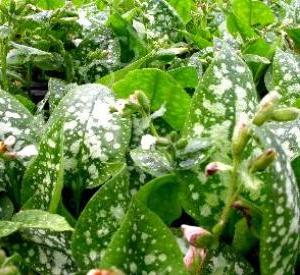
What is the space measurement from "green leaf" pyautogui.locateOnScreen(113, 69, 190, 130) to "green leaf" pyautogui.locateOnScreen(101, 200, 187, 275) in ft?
1.25

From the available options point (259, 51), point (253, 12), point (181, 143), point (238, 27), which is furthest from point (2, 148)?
point (253, 12)

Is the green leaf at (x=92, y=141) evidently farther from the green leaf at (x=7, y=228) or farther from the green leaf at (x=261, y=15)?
the green leaf at (x=261, y=15)

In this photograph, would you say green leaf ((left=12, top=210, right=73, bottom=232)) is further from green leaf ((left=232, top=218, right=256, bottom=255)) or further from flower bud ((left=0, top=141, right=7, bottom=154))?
green leaf ((left=232, top=218, right=256, bottom=255))

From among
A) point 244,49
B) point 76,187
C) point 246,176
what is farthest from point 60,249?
point 244,49

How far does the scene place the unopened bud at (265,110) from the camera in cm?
83

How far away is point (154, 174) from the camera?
1011 mm

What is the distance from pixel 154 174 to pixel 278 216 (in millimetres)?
254

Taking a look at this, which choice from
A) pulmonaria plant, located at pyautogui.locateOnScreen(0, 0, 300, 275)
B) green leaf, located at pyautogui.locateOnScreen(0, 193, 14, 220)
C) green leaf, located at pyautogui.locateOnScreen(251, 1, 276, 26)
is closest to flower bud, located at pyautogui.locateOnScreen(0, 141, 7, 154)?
pulmonaria plant, located at pyautogui.locateOnScreen(0, 0, 300, 275)

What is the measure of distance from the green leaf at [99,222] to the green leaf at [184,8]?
1.13 m

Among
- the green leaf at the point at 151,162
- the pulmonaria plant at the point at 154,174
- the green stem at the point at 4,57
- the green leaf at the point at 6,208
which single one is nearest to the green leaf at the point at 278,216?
the pulmonaria plant at the point at 154,174

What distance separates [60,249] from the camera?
37.0 inches

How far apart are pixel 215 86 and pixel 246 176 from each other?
0.26 metres

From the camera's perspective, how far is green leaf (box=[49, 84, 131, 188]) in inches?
42.6

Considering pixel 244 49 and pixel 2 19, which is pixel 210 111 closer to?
pixel 244 49
